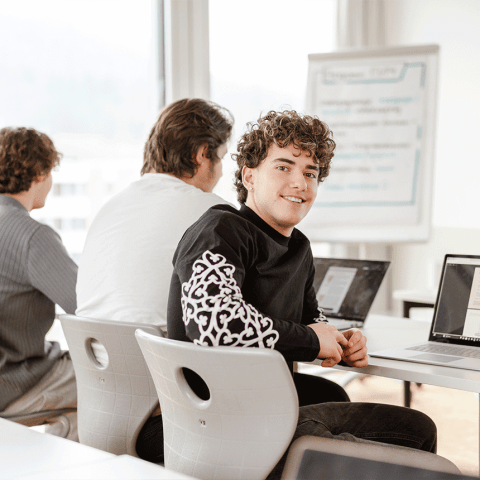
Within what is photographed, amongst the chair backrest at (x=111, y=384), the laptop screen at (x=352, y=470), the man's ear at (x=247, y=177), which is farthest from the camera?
the man's ear at (x=247, y=177)

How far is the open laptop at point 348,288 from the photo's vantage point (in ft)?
6.58

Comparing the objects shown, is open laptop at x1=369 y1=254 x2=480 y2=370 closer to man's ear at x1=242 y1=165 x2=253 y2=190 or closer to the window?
man's ear at x1=242 y1=165 x2=253 y2=190

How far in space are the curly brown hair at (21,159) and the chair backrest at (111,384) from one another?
761 mm

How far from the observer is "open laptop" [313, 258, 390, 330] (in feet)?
6.58

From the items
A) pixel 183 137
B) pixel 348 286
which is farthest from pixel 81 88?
pixel 348 286

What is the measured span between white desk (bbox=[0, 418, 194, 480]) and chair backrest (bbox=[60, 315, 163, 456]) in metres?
0.43

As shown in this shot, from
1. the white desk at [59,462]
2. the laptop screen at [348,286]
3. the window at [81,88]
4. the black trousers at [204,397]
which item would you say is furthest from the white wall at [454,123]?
the white desk at [59,462]

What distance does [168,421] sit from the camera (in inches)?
50.2

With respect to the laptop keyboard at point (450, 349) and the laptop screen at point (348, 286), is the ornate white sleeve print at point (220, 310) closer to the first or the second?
the laptop keyboard at point (450, 349)

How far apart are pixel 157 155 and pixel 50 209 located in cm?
156

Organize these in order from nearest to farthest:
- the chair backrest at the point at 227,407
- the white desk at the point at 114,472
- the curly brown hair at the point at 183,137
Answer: the white desk at the point at 114,472, the chair backrest at the point at 227,407, the curly brown hair at the point at 183,137

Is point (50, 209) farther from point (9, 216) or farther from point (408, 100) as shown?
point (408, 100)

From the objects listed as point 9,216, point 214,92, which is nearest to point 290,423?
point 9,216

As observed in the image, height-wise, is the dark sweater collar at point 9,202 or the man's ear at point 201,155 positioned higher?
the man's ear at point 201,155
